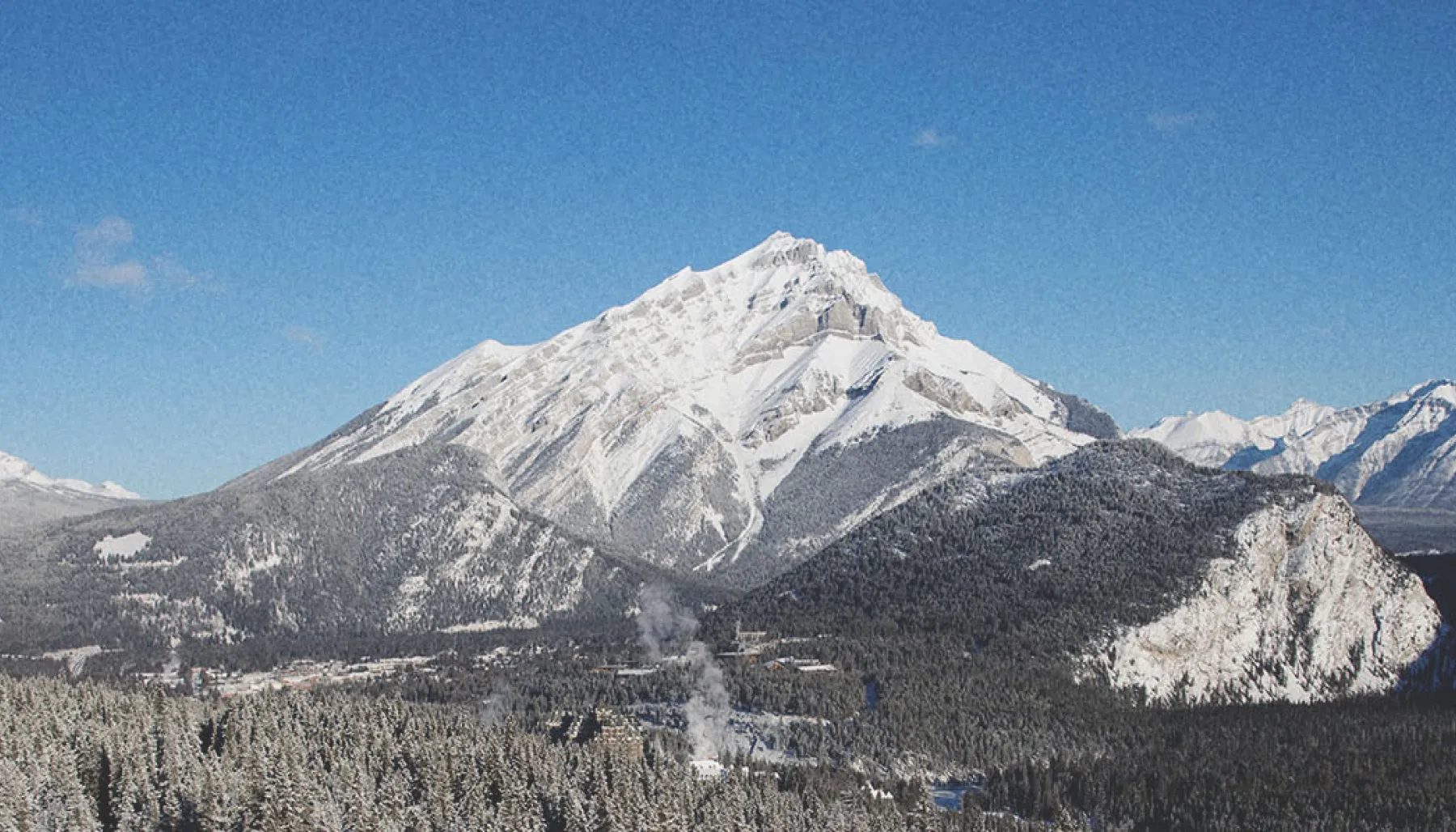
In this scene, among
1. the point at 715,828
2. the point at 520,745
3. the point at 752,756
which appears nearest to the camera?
the point at 715,828

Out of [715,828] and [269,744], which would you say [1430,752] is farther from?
[269,744]

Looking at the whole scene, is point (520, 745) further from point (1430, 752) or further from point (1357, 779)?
point (1430, 752)

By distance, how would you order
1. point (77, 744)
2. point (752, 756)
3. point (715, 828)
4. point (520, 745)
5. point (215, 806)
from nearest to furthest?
point (215, 806) < point (715, 828) < point (77, 744) < point (520, 745) < point (752, 756)

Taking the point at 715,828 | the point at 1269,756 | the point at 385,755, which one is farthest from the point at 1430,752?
the point at 385,755

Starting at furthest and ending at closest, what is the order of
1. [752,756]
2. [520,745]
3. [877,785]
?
[752,756] → [877,785] → [520,745]

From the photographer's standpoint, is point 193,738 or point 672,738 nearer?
point 193,738

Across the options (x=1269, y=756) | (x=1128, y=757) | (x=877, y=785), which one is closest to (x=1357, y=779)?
(x=1269, y=756)

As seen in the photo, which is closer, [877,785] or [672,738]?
[877,785]

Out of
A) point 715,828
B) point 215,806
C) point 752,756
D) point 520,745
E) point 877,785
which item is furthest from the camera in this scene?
point 752,756
